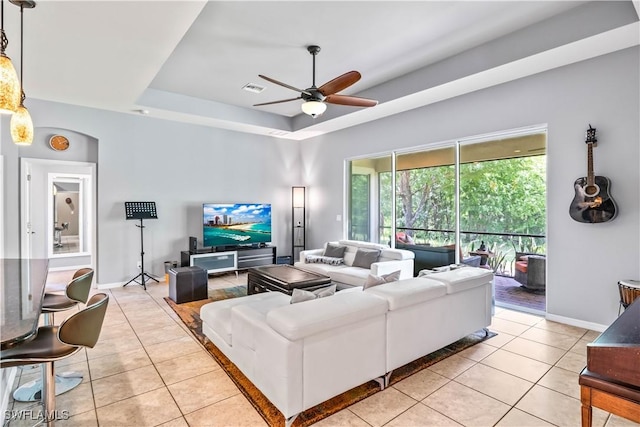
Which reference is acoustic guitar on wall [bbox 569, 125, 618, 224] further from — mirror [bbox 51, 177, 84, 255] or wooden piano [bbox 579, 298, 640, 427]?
mirror [bbox 51, 177, 84, 255]

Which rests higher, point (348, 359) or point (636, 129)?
point (636, 129)

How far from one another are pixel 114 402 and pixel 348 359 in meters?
1.72

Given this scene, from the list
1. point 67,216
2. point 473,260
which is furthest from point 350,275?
point 67,216

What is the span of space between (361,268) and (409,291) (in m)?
2.68

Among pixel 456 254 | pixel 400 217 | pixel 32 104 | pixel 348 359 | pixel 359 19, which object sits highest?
pixel 359 19

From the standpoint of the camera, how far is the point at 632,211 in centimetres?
346

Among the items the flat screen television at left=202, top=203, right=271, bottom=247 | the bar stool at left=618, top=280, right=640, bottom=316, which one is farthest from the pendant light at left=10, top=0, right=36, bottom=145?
the bar stool at left=618, top=280, right=640, bottom=316

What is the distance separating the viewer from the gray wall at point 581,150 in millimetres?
3480

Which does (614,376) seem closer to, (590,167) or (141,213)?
(590,167)

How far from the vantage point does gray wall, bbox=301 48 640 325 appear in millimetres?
3480

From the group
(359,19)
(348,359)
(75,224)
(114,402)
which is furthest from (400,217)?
(75,224)

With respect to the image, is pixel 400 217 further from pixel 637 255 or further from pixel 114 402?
pixel 114 402

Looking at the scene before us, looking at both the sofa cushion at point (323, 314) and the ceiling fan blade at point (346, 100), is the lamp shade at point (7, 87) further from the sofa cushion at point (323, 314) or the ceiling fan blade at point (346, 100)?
the ceiling fan blade at point (346, 100)

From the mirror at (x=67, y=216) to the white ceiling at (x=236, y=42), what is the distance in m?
3.21
